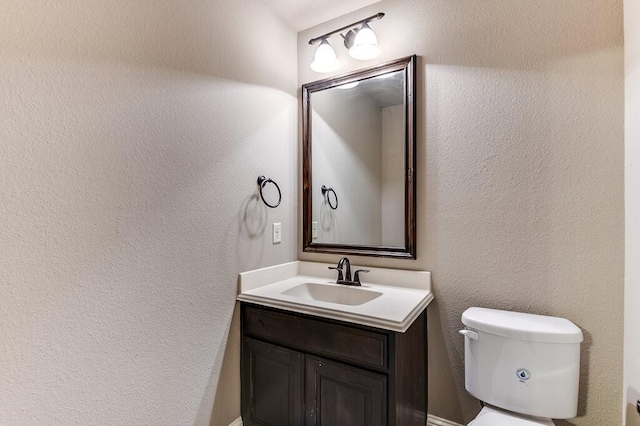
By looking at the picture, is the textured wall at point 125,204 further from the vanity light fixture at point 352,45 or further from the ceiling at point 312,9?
the vanity light fixture at point 352,45

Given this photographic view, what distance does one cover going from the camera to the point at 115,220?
1110mm

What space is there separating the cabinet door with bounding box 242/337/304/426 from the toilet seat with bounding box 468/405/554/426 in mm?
746

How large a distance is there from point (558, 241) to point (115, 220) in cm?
182

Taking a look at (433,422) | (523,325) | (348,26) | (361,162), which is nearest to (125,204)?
(361,162)

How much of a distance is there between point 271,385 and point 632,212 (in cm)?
171

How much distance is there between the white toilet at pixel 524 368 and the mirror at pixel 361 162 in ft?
1.74

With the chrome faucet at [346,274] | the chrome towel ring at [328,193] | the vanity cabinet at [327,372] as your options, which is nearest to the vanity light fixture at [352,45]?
the chrome towel ring at [328,193]

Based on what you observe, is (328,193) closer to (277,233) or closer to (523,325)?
(277,233)

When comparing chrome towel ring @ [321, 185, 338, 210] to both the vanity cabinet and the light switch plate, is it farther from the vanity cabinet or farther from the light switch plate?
the vanity cabinet

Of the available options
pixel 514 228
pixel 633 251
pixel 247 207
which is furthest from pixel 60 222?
pixel 633 251

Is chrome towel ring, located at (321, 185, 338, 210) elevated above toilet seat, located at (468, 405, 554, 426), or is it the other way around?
chrome towel ring, located at (321, 185, 338, 210)

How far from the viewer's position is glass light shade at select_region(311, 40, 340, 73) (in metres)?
1.82

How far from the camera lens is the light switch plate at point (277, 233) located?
1.85 meters

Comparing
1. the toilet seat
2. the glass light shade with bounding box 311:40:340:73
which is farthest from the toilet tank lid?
the glass light shade with bounding box 311:40:340:73
